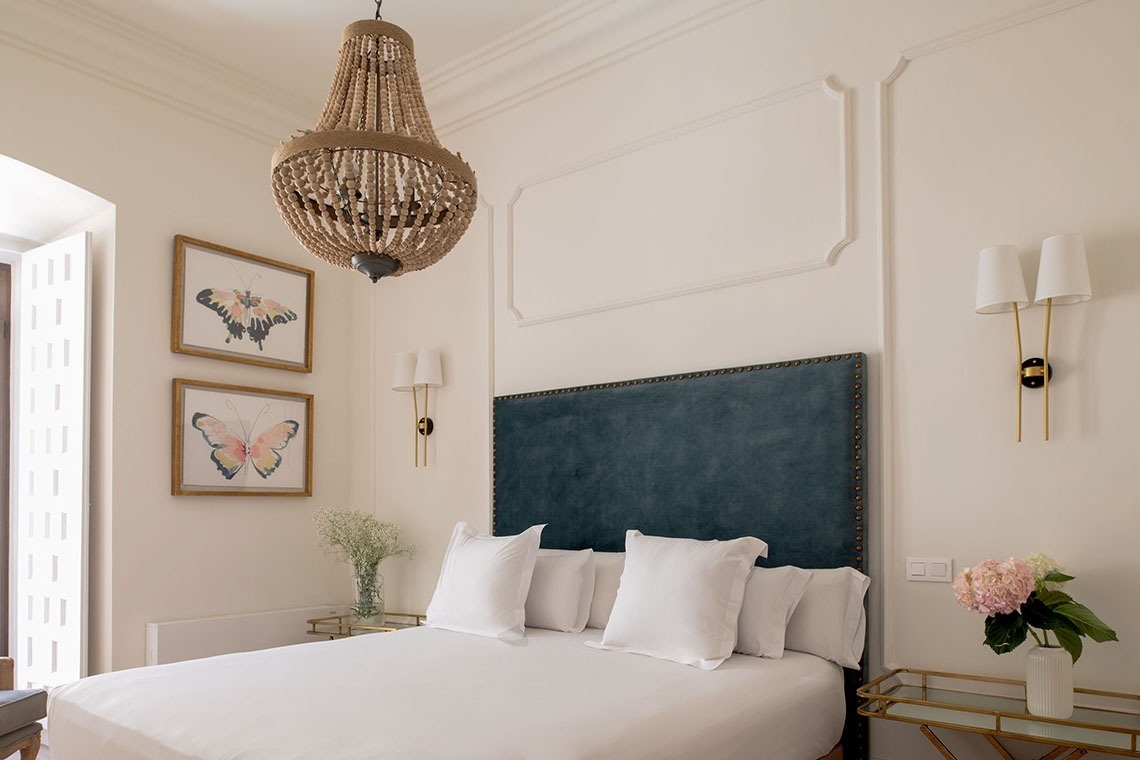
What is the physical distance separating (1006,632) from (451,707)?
1.59m

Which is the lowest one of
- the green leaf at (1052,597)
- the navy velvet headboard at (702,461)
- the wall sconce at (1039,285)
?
the green leaf at (1052,597)

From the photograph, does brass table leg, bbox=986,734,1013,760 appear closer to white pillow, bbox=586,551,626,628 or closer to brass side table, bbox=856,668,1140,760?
brass side table, bbox=856,668,1140,760

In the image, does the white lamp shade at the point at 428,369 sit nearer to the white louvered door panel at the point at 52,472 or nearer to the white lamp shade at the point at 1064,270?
the white louvered door panel at the point at 52,472

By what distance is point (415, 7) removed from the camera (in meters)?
3.93

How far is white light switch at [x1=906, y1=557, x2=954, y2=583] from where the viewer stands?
9.59 ft

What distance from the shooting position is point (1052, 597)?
248 centimetres

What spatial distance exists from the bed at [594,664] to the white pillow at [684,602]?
67 millimetres

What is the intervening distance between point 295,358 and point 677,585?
112 inches

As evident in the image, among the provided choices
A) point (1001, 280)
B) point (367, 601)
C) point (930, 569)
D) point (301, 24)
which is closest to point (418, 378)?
point (367, 601)

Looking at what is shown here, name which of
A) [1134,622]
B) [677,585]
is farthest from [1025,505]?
[677,585]

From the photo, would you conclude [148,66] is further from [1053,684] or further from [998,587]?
[1053,684]

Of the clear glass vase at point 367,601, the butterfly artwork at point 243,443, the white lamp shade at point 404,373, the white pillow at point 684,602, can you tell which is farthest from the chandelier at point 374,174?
the clear glass vase at point 367,601

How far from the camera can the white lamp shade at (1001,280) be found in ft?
Result: 9.00

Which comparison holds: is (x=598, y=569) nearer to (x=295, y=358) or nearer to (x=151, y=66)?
(x=295, y=358)
